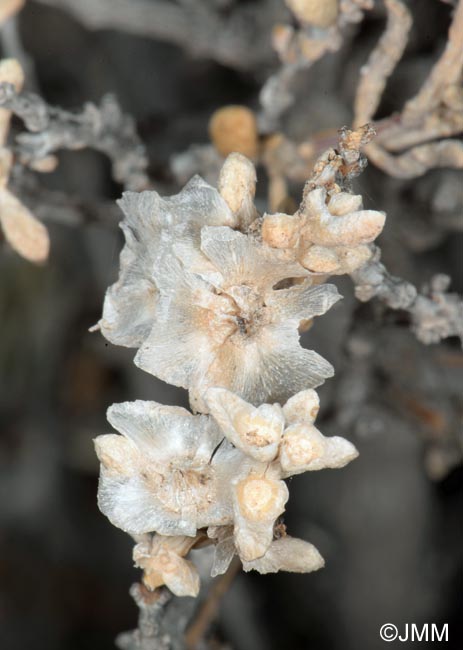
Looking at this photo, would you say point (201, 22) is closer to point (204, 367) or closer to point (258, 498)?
point (204, 367)

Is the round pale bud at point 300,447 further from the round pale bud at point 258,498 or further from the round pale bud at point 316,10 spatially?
the round pale bud at point 316,10

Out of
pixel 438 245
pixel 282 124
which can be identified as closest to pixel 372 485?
pixel 438 245

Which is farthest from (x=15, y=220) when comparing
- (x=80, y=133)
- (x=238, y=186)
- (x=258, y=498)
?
(x=258, y=498)

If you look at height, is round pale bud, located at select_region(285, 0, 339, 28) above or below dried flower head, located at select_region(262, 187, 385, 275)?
above

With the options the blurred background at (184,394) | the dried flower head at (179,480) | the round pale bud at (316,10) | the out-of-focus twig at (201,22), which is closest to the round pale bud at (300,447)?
the dried flower head at (179,480)

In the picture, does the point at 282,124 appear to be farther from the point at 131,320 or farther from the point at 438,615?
the point at 438,615

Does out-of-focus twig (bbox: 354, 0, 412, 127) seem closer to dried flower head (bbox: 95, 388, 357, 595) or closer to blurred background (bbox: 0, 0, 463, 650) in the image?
blurred background (bbox: 0, 0, 463, 650)

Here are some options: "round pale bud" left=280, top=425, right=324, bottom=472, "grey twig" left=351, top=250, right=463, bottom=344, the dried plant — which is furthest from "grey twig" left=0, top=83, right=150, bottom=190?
"round pale bud" left=280, top=425, right=324, bottom=472
